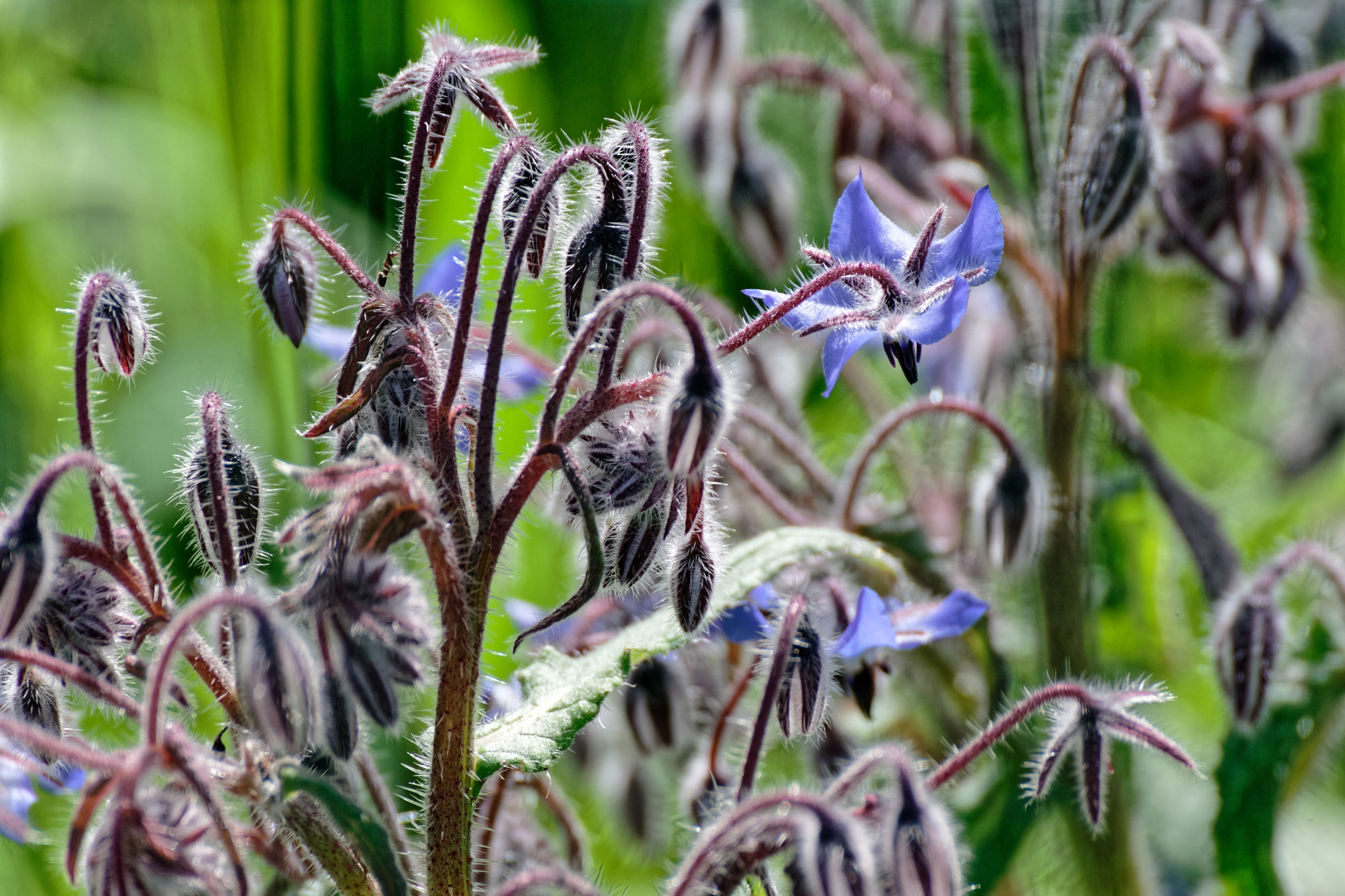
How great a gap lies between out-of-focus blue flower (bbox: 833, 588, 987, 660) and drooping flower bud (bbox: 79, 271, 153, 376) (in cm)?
49

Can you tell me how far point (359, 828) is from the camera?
63cm

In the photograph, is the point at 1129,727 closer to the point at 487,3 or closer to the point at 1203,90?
the point at 1203,90

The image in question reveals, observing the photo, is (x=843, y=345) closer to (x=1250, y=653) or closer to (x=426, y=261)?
(x=1250, y=653)

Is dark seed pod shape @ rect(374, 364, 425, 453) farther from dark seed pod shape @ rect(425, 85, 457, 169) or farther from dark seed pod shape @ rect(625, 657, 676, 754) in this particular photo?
dark seed pod shape @ rect(625, 657, 676, 754)

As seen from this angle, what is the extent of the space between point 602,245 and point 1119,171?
52 centimetres

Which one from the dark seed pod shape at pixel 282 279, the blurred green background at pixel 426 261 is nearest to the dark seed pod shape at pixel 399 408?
the dark seed pod shape at pixel 282 279

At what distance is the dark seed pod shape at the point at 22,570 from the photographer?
620 millimetres

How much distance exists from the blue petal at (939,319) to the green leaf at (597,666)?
189 millimetres

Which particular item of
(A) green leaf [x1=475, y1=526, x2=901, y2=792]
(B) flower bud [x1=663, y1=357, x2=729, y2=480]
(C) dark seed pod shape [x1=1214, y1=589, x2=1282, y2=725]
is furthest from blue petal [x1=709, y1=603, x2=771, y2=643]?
(C) dark seed pod shape [x1=1214, y1=589, x2=1282, y2=725]

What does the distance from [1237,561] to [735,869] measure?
0.76 m

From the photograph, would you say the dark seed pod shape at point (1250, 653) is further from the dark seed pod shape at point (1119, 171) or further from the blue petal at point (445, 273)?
the blue petal at point (445, 273)

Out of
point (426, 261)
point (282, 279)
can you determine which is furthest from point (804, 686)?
point (426, 261)

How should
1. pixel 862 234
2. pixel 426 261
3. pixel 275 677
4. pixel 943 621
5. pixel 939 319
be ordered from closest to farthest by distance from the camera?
pixel 275 677 → pixel 939 319 → pixel 862 234 → pixel 943 621 → pixel 426 261

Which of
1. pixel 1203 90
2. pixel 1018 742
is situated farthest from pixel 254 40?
pixel 1018 742
